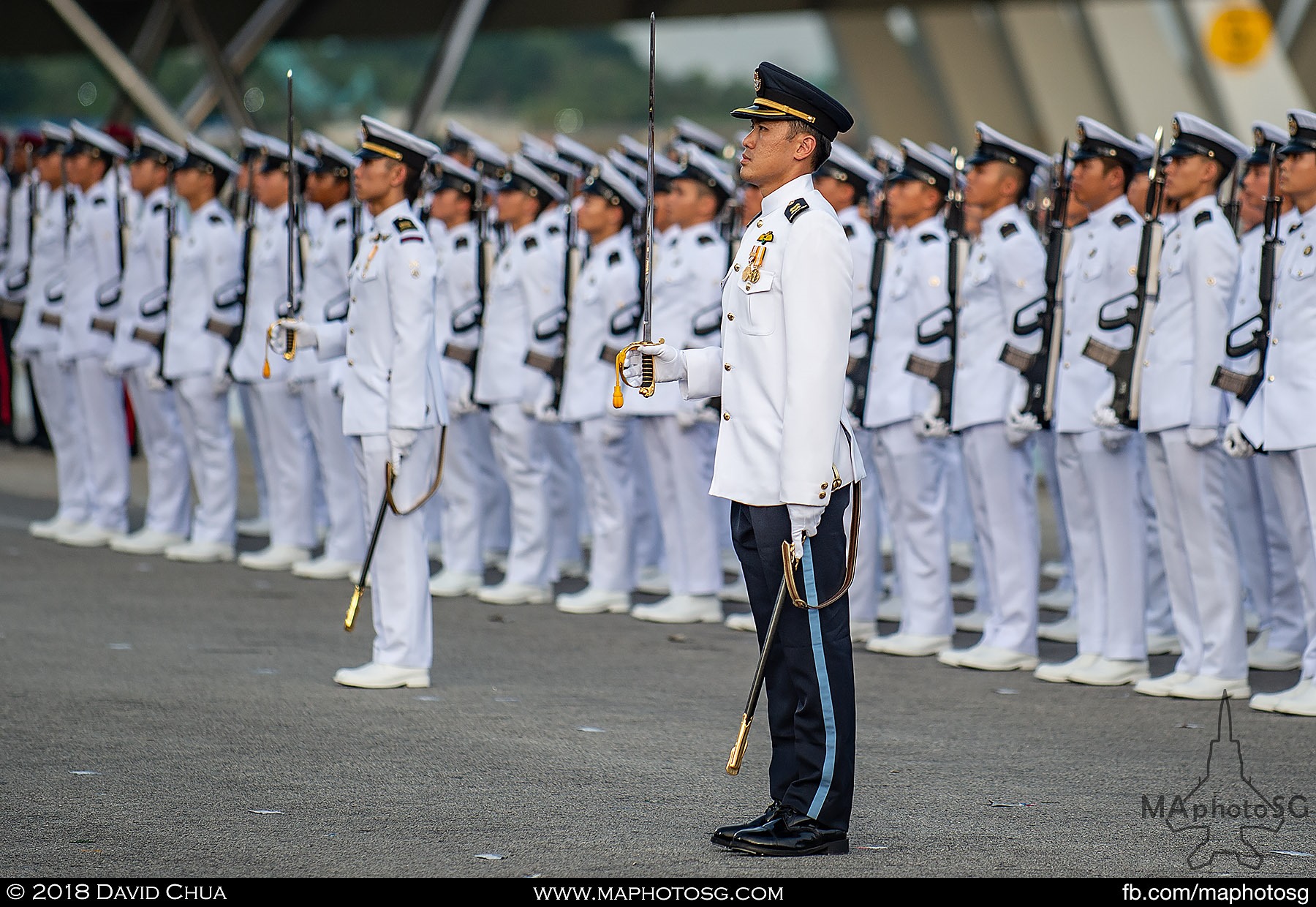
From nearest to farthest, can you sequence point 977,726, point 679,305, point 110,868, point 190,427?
point 110,868
point 977,726
point 679,305
point 190,427

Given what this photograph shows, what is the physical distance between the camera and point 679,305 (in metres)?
8.75

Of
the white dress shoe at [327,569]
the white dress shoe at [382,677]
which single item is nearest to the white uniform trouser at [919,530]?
the white dress shoe at [382,677]

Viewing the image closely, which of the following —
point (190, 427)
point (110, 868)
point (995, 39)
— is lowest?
point (110, 868)

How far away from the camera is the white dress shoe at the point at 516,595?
30.3 feet

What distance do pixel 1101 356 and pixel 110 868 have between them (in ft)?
13.9

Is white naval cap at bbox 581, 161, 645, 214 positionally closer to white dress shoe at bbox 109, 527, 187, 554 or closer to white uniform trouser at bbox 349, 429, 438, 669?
white uniform trouser at bbox 349, 429, 438, 669

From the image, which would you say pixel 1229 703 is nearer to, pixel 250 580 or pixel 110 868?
pixel 110 868

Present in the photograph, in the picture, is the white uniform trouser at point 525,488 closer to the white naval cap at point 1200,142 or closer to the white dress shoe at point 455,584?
the white dress shoe at point 455,584

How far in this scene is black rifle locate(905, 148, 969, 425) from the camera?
793cm

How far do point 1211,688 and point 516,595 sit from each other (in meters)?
3.47

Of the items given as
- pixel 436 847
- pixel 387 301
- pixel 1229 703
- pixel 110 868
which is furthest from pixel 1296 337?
pixel 110 868

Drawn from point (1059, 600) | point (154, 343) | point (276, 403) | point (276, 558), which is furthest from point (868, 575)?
point (154, 343)

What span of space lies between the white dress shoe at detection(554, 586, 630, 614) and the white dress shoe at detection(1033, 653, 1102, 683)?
7.35 feet

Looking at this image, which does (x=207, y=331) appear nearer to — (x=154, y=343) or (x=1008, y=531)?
(x=154, y=343)
